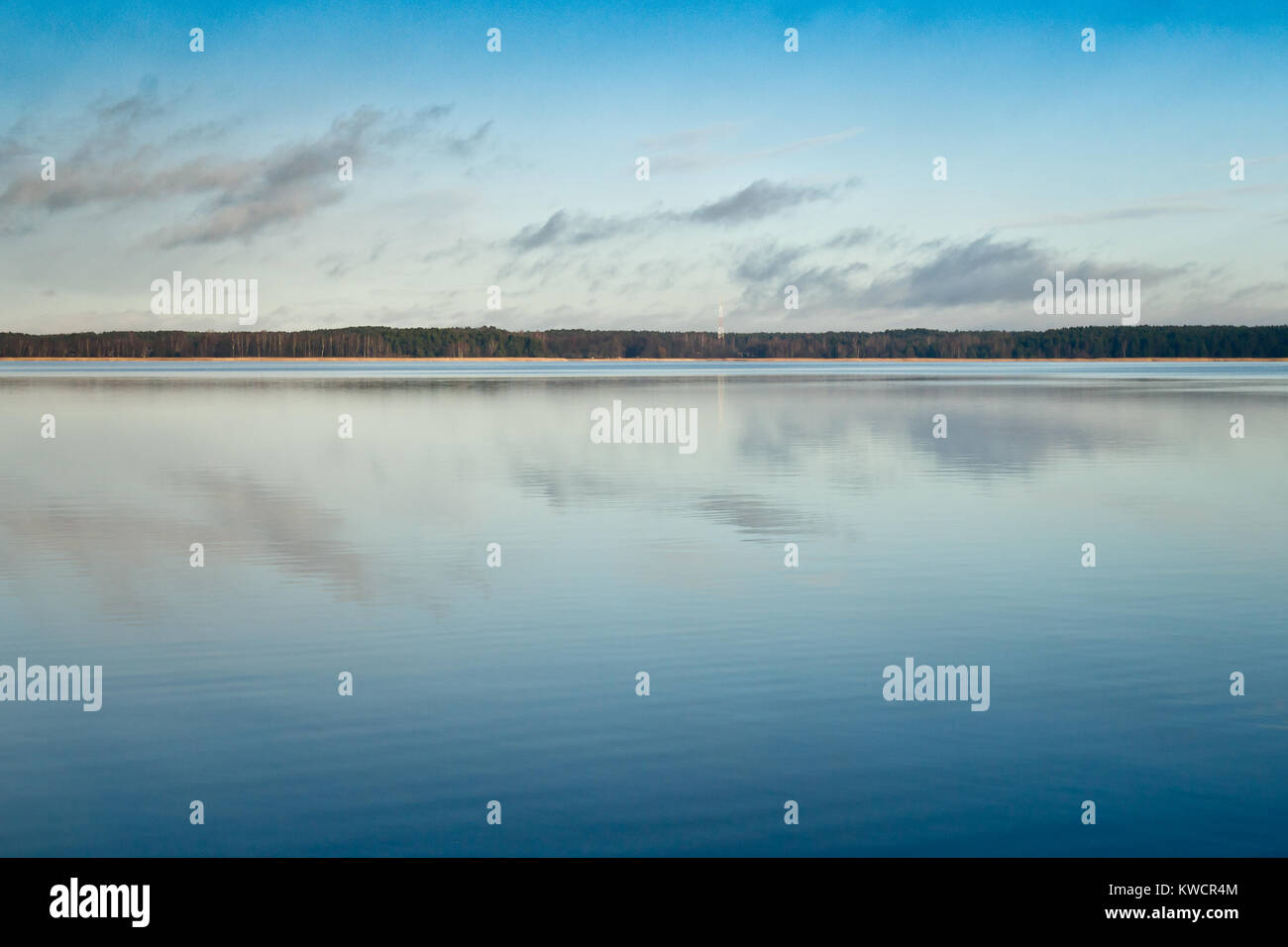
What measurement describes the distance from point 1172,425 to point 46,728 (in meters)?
43.7

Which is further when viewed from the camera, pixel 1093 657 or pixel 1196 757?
pixel 1093 657

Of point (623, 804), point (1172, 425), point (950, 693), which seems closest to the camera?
point (623, 804)

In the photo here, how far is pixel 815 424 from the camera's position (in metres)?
47.9

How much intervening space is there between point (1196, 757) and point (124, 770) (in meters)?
7.77

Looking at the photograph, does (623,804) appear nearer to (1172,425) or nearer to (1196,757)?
(1196,757)

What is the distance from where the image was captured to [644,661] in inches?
484

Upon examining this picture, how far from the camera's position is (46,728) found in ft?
33.8

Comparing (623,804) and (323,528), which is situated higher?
(323,528)

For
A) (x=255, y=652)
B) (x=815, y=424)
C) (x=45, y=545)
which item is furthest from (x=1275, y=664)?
(x=815, y=424)

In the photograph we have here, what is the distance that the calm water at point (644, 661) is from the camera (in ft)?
27.1

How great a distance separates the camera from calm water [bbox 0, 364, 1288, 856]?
8.27 meters
